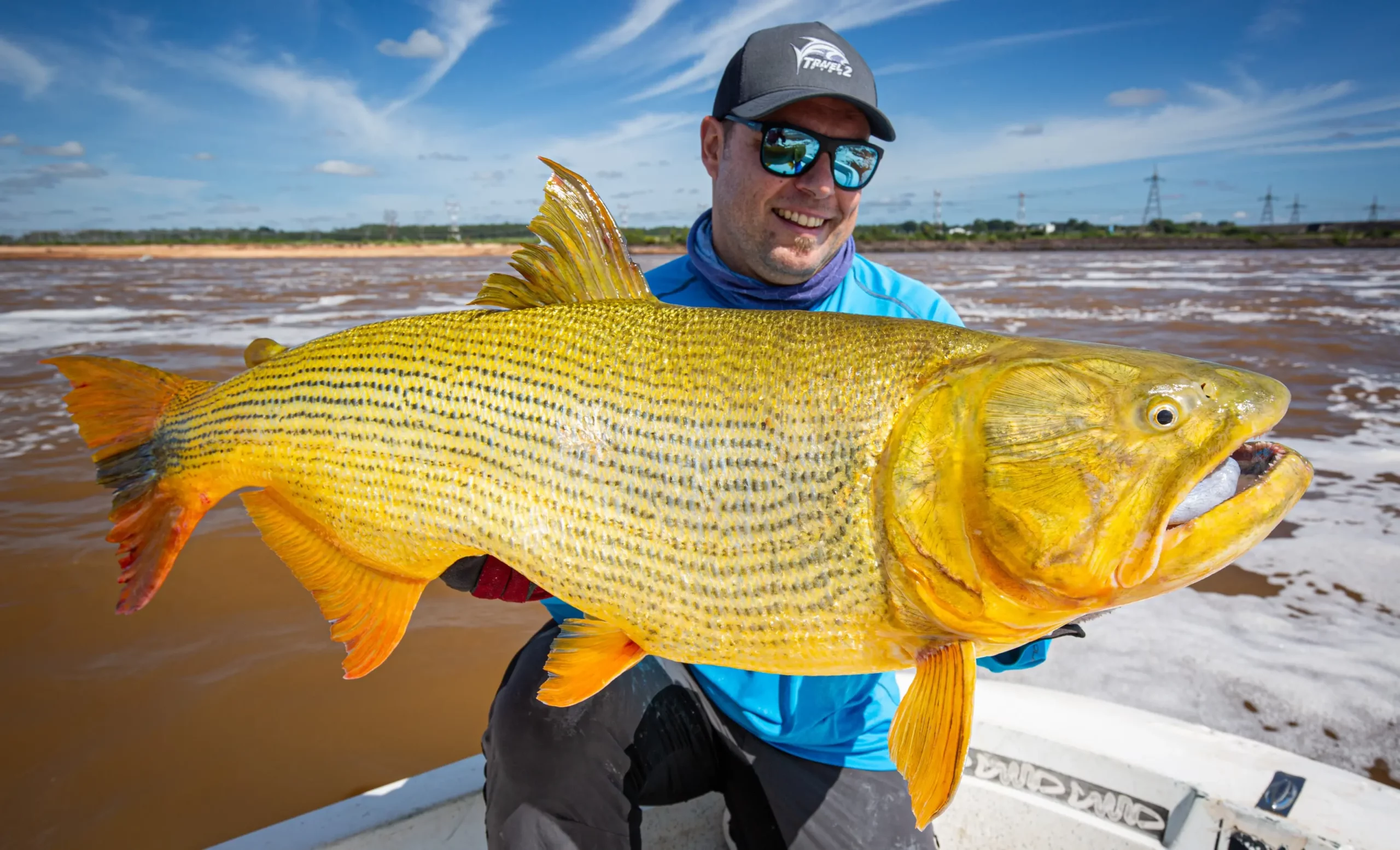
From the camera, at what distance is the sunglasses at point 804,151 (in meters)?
2.98

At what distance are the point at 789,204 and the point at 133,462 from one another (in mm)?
2619

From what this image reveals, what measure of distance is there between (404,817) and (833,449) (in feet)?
6.71

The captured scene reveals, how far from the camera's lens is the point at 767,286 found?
10.2 ft

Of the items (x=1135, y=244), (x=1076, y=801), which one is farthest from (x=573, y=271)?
(x=1135, y=244)

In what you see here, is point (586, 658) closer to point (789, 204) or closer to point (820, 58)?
point (789, 204)

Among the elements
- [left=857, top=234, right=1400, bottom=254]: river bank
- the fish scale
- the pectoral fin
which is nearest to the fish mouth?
the pectoral fin

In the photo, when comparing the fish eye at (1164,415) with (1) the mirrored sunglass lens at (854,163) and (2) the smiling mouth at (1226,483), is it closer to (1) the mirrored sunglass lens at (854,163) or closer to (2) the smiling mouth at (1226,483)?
(2) the smiling mouth at (1226,483)

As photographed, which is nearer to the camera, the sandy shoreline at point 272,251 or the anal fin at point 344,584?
the anal fin at point 344,584

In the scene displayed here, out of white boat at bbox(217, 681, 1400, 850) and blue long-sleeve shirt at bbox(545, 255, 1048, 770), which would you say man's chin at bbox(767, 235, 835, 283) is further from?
white boat at bbox(217, 681, 1400, 850)

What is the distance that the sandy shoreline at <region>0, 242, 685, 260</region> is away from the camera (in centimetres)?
6209

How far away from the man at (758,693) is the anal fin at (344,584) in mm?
179

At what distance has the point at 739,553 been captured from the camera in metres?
1.69

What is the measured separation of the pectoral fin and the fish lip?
0.53 m

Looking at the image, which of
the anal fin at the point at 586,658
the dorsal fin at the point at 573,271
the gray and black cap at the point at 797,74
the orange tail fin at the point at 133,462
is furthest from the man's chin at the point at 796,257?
the orange tail fin at the point at 133,462
